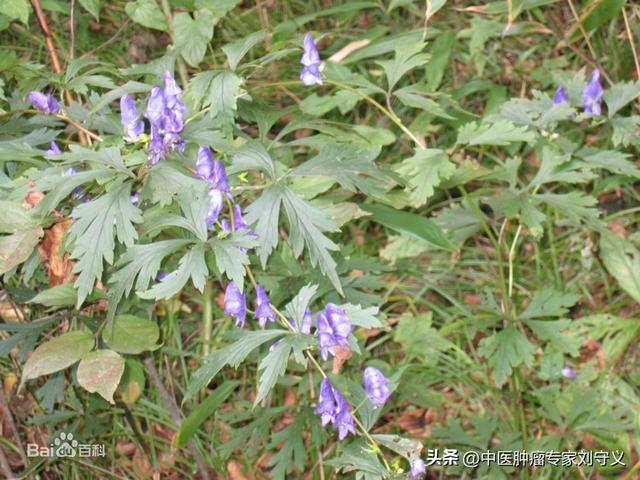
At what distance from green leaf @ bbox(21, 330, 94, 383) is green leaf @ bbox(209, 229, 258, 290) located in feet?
1.47

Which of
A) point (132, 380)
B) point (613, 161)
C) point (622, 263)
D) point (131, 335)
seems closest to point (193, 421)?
point (132, 380)

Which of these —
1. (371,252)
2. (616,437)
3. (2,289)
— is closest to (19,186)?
(2,289)

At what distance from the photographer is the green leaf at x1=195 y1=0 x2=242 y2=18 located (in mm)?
2297

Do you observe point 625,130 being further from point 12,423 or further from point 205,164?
point 12,423

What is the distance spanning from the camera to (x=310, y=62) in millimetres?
1784

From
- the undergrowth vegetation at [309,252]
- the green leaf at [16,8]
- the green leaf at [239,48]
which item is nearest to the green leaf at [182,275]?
the undergrowth vegetation at [309,252]

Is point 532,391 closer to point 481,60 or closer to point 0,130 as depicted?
point 481,60

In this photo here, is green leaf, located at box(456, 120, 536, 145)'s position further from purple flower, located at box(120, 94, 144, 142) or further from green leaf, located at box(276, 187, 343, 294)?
purple flower, located at box(120, 94, 144, 142)

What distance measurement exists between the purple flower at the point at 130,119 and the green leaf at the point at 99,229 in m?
0.17

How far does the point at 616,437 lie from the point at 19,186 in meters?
1.70

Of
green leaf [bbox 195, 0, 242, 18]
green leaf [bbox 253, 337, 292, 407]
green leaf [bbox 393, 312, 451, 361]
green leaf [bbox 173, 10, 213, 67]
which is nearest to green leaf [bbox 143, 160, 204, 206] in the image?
green leaf [bbox 253, 337, 292, 407]

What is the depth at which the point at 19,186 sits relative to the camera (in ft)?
5.34

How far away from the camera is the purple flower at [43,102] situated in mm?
1756

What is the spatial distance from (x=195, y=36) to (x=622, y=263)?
4.69 ft
